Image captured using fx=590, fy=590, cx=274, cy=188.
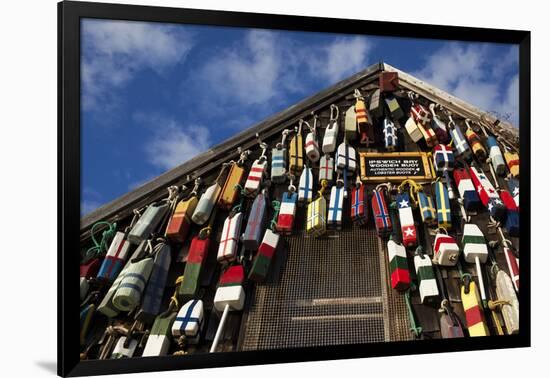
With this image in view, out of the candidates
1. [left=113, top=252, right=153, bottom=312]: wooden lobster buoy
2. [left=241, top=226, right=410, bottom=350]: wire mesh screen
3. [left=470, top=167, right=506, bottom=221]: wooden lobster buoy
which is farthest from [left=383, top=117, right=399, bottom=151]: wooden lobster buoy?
[left=113, top=252, right=153, bottom=312]: wooden lobster buoy

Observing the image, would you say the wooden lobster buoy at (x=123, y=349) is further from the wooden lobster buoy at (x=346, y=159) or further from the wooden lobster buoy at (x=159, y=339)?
the wooden lobster buoy at (x=346, y=159)

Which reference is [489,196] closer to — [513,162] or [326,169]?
[513,162]

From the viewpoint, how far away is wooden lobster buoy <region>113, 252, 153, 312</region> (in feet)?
12.1

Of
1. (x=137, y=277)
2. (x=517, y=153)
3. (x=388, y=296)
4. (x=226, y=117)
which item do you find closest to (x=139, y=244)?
(x=137, y=277)

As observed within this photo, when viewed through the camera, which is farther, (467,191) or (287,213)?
(467,191)

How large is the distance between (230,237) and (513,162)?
7.62 ft

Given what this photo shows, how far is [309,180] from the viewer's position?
Result: 4562mm

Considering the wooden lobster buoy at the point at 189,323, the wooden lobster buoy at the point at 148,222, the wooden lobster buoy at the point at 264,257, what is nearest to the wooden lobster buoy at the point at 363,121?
the wooden lobster buoy at the point at 264,257

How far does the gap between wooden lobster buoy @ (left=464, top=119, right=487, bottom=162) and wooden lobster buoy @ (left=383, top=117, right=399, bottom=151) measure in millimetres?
610

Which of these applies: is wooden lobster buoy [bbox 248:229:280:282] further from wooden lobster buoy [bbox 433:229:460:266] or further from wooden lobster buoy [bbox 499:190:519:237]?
wooden lobster buoy [bbox 499:190:519:237]

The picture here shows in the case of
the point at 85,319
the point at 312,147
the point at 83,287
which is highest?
the point at 312,147

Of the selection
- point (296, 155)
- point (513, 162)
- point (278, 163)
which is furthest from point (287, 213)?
point (513, 162)

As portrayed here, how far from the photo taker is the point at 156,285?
3.85 meters

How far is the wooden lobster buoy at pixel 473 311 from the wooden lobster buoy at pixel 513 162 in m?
1.07
